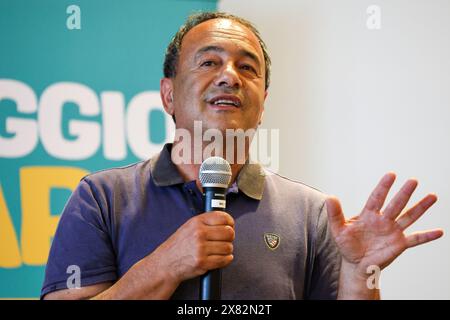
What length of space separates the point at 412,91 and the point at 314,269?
128 cm

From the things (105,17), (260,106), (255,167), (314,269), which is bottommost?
(314,269)

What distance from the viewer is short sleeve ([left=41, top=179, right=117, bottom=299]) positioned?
4.68ft

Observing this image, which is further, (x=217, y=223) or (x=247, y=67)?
(x=247, y=67)

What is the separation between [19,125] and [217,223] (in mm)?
1879

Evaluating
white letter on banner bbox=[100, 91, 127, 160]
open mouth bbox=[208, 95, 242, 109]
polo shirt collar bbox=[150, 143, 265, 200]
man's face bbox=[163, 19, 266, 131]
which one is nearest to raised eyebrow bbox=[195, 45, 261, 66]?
man's face bbox=[163, 19, 266, 131]

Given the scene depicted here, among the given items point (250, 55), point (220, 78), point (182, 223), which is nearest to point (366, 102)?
point (250, 55)

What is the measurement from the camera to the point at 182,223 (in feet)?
5.09

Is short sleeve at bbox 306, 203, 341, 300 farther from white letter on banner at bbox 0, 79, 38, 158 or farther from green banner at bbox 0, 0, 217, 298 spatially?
white letter on banner at bbox 0, 79, 38, 158

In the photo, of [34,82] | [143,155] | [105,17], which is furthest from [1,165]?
[105,17]

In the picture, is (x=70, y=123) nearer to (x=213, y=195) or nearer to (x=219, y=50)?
(x=219, y=50)

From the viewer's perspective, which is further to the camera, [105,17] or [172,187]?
[105,17]

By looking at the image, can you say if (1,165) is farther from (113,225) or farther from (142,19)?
(113,225)

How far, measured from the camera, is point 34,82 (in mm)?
2787

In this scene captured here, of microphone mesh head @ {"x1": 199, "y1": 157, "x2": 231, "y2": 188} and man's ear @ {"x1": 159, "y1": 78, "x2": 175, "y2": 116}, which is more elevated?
man's ear @ {"x1": 159, "y1": 78, "x2": 175, "y2": 116}
